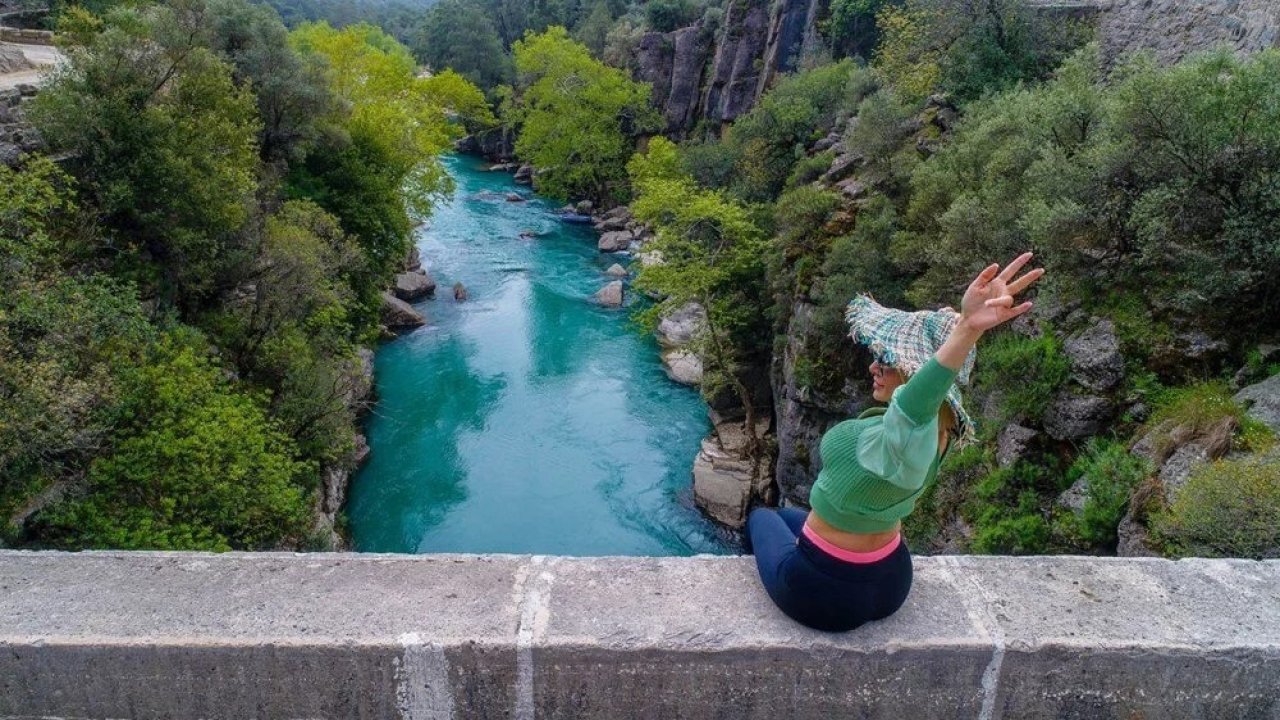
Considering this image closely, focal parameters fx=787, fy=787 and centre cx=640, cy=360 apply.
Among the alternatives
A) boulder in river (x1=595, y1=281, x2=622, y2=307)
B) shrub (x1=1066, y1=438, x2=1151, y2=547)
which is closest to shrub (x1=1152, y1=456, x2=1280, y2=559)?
shrub (x1=1066, y1=438, x2=1151, y2=547)

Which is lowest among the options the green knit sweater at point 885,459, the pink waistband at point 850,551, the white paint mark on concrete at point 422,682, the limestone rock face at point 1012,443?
the limestone rock face at point 1012,443

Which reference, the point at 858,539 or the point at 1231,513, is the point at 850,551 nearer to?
the point at 858,539

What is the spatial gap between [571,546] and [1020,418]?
398 inches

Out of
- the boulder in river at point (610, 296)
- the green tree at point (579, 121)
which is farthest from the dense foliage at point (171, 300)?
the green tree at point (579, 121)

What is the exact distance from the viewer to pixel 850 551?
2939 mm

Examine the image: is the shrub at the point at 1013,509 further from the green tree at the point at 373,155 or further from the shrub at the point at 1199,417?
the green tree at the point at 373,155

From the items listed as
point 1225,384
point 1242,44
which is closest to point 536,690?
point 1225,384

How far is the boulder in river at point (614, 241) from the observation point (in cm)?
3603

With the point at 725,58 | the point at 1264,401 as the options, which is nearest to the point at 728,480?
the point at 1264,401

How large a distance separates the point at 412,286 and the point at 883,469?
27316 mm

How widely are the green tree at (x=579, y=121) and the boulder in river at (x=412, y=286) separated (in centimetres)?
1578

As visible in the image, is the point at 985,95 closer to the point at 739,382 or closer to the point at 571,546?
the point at 739,382

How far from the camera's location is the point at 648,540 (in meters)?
17.4

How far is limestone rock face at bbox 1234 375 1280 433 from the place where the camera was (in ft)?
22.2
